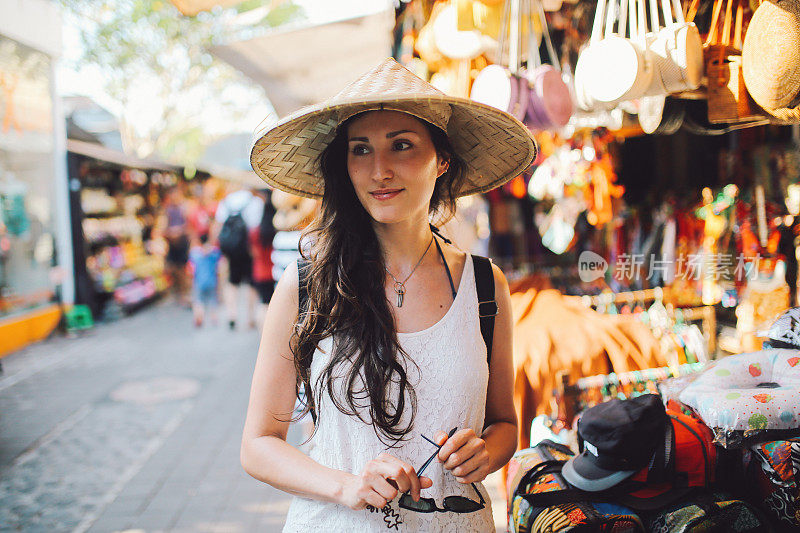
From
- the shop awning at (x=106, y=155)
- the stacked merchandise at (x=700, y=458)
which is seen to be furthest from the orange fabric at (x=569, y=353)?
the shop awning at (x=106, y=155)

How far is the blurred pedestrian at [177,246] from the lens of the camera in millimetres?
11594

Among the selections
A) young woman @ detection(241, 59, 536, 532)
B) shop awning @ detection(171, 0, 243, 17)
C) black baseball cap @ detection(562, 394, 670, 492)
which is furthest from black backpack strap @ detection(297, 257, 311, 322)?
shop awning @ detection(171, 0, 243, 17)

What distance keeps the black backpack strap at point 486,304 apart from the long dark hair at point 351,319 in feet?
0.78

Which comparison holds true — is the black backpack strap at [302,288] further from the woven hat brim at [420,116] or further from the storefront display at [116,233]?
the storefront display at [116,233]

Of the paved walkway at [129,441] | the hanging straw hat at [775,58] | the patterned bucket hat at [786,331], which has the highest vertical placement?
the hanging straw hat at [775,58]

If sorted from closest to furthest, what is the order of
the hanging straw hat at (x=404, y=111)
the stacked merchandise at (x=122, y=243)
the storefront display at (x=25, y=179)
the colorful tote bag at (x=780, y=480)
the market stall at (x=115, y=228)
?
1. the colorful tote bag at (x=780, y=480)
2. the hanging straw hat at (x=404, y=111)
3. the storefront display at (x=25, y=179)
4. the market stall at (x=115, y=228)
5. the stacked merchandise at (x=122, y=243)

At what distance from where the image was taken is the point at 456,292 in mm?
1507

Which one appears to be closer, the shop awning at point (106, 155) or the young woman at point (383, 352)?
the young woman at point (383, 352)

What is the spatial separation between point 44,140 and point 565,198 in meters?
7.42

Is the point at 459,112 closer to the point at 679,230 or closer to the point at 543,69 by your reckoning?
the point at 543,69

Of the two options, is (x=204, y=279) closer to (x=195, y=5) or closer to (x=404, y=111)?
(x=195, y=5)

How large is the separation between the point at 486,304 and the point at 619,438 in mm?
450

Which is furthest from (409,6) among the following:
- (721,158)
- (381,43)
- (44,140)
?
(44,140)

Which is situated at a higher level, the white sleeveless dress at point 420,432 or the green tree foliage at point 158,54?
the green tree foliage at point 158,54
